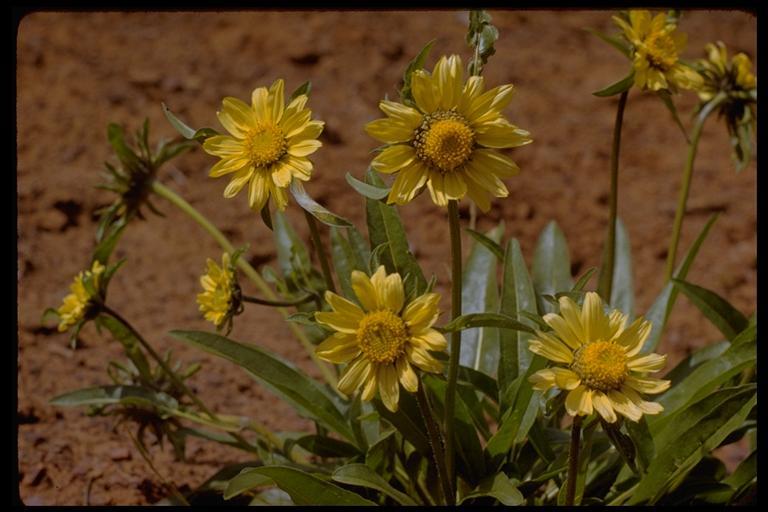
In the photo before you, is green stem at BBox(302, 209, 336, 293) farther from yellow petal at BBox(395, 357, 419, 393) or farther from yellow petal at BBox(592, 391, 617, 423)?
yellow petal at BBox(592, 391, 617, 423)

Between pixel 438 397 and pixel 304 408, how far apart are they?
0.95 feet

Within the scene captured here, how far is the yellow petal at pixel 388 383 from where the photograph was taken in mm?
1357

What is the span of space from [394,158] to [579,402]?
44cm

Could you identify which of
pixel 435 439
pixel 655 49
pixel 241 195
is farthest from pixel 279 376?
pixel 241 195

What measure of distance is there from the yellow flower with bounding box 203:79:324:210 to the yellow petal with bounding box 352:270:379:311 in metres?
0.17

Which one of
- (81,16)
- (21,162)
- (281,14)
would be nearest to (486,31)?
(21,162)

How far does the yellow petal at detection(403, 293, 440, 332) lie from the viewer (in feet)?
4.32

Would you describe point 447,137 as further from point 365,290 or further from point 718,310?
point 718,310

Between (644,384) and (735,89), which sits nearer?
(644,384)

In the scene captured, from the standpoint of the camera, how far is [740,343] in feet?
6.01

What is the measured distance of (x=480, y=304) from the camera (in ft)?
7.04

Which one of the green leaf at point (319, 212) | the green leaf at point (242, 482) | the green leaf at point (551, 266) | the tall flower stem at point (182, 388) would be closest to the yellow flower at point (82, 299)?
the tall flower stem at point (182, 388)

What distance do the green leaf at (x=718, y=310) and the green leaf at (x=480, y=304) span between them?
41cm

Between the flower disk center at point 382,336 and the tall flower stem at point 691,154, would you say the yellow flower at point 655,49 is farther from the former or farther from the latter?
the flower disk center at point 382,336
